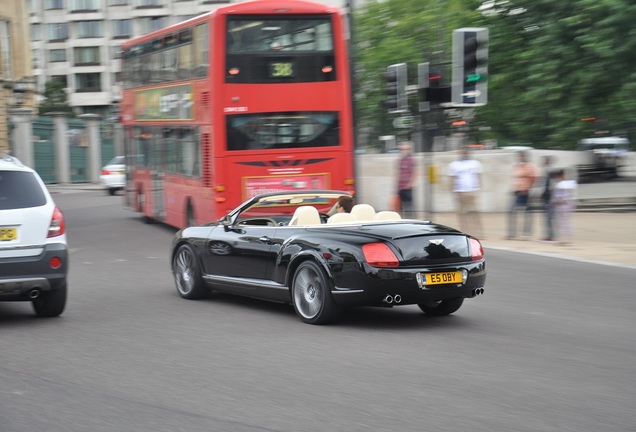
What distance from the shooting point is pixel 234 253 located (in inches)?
426

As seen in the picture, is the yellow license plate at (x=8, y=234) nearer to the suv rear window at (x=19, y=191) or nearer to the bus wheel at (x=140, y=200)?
the suv rear window at (x=19, y=191)

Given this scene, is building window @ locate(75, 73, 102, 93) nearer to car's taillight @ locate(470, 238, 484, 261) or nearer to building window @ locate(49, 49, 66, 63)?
building window @ locate(49, 49, 66, 63)

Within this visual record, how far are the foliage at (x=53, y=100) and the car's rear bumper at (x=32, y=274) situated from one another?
78.0 metres

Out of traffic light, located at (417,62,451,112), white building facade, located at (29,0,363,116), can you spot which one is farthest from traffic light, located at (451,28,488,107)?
white building facade, located at (29,0,363,116)

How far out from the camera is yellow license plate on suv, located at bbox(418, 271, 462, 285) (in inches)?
359

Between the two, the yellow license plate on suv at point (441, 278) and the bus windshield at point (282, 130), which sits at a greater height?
the bus windshield at point (282, 130)

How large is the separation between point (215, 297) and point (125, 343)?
11.2ft

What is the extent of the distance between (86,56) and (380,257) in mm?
91799

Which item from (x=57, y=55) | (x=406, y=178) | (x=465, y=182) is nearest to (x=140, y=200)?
(x=406, y=178)

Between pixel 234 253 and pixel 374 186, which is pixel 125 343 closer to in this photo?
pixel 234 253

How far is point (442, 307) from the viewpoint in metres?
10.1

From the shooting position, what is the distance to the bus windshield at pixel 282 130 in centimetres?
1850

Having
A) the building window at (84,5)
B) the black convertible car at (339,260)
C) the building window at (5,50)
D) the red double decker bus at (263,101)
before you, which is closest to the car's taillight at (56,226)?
the black convertible car at (339,260)

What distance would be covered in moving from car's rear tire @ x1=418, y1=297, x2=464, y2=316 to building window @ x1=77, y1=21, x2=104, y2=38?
89710 mm
